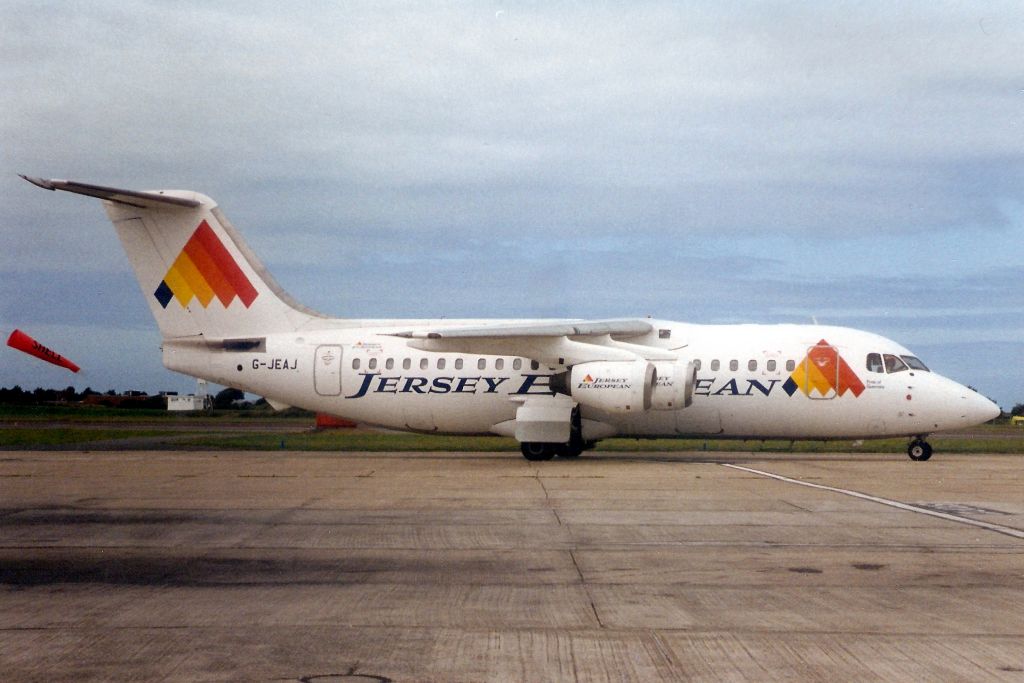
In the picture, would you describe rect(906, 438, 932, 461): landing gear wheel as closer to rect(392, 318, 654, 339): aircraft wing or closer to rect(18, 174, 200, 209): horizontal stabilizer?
rect(392, 318, 654, 339): aircraft wing

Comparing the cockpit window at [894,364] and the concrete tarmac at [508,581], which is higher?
the cockpit window at [894,364]

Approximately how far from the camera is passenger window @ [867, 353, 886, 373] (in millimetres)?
26266

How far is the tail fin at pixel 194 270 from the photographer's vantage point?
27.9m

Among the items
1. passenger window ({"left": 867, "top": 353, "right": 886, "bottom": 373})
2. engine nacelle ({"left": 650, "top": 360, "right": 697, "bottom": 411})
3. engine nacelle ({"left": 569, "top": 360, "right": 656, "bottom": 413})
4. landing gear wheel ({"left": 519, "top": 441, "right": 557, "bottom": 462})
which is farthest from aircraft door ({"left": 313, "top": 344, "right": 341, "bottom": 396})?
passenger window ({"left": 867, "top": 353, "right": 886, "bottom": 373})

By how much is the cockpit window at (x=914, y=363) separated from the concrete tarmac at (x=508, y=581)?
8098 mm

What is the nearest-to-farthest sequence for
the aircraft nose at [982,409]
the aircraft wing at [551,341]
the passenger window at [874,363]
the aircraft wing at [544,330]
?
1. the aircraft wing at [544,330]
2. the aircraft wing at [551,341]
3. the aircraft nose at [982,409]
4. the passenger window at [874,363]

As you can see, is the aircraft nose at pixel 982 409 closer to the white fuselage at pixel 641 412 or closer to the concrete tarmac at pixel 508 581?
the white fuselage at pixel 641 412

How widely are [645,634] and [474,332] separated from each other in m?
18.3

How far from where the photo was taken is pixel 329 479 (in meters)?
20.0

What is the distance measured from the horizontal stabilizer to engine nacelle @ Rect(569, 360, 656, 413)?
1059 centimetres

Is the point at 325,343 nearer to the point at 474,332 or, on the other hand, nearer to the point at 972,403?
the point at 474,332

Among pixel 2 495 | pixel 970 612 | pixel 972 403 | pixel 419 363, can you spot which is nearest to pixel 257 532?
pixel 2 495

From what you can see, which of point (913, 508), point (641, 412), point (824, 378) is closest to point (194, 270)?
point (641, 412)

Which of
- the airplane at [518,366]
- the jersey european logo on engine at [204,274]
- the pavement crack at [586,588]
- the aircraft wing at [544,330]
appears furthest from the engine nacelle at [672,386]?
the pavement crack at [586,588]
